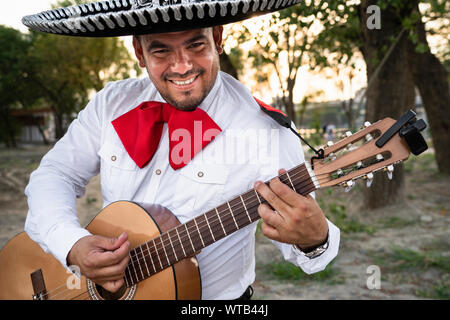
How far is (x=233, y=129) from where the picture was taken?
223 cm

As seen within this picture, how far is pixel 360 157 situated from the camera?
1.68m

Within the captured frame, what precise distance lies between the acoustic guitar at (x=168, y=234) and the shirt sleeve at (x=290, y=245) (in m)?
0.30

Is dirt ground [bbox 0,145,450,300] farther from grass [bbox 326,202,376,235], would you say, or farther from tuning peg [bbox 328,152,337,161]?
tuning peg [bbox 328,152,337,161]

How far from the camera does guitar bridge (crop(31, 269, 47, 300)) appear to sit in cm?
237

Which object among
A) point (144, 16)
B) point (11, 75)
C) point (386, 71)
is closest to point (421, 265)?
point (386, 71)

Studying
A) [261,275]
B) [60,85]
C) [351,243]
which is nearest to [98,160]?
[261,275]

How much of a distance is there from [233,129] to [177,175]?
40 cm

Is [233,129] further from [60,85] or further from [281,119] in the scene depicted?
[60,85]

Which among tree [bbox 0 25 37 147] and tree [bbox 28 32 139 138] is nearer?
tree [bbox 28 32 139 138]

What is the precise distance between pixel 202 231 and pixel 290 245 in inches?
18.3

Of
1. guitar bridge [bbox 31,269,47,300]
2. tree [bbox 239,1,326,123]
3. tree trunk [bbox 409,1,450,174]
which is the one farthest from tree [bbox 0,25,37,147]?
guitar bridge [bbox 31,269,47,300]

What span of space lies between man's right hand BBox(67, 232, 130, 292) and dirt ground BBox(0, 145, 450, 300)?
9.06ft

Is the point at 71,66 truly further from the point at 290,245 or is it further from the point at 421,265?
the point at 290,245
